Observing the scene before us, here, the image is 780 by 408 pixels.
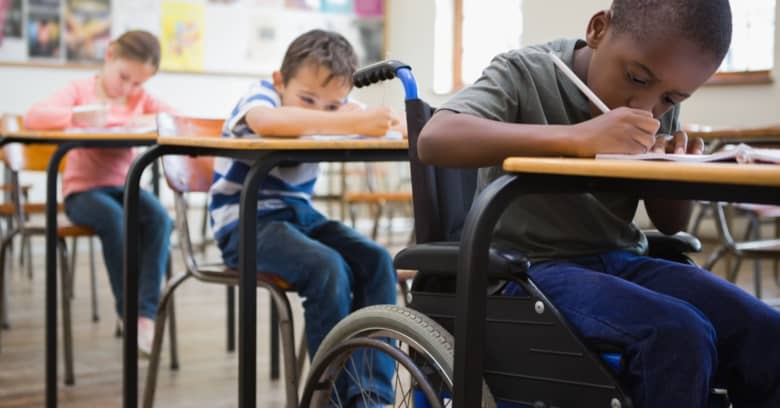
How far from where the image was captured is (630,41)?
3.71ft

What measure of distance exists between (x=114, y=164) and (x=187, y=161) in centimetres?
81

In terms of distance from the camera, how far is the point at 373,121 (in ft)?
6.08

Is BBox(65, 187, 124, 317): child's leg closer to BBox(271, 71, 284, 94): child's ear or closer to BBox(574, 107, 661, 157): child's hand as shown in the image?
BBox(271, 71, 284, 94): child's ear

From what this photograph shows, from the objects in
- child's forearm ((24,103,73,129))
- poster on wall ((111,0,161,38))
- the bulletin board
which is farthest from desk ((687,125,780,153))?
poster on wall ((111,0,161,38))

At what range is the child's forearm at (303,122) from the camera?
1878mm

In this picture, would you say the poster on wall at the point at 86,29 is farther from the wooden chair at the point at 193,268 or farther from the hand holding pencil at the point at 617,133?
the hand holding pencil at the point at 617,133

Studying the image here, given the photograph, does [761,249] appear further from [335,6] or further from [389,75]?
[335,6]

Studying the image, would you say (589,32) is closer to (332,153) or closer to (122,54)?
(332,153)

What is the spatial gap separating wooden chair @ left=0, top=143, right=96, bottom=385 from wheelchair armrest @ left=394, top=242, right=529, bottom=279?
1659 mm

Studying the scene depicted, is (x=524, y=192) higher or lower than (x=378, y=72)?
lower

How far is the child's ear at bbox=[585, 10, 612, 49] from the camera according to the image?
1.18 metres

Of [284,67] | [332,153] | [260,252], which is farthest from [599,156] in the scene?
[284,67]

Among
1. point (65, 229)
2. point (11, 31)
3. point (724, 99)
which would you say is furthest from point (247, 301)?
point (11, 31)

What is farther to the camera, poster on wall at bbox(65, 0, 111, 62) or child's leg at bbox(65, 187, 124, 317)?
poster on wall at bbox(65, 0, 111, 62)
